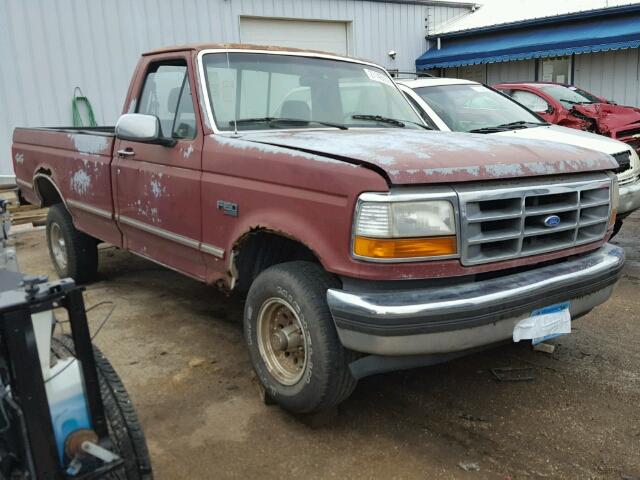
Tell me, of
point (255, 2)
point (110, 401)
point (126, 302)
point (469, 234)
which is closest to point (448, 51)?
point (255, 2)

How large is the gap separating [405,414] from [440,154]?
140 cm

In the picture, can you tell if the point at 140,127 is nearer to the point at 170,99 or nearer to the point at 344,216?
the point at 170,99

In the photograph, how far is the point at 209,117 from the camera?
3596 mm

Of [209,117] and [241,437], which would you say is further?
[209,117]

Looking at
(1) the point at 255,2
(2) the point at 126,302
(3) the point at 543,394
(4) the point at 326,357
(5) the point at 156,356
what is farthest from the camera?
(1) the point at 255,2

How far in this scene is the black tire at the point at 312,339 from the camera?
2.75 metres

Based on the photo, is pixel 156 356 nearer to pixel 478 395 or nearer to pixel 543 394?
pixel 478 395

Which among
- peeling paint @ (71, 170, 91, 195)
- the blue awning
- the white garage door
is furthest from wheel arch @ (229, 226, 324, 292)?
the blue awning

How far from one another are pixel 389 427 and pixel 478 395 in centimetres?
65

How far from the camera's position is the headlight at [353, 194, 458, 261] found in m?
2.55

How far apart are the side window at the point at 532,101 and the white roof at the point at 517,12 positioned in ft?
20.0

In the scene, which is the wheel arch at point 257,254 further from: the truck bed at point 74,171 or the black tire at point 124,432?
the truck bed at point 74,171

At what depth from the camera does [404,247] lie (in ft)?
8.45

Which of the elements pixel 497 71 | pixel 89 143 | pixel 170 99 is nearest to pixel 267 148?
pixel 170 99
